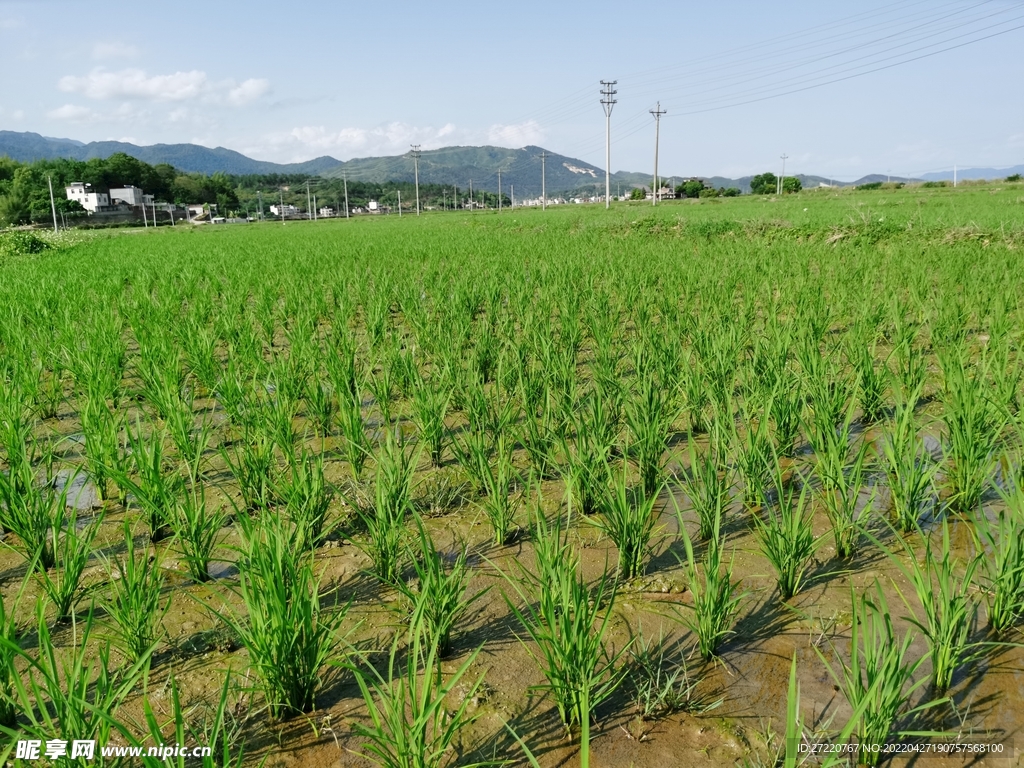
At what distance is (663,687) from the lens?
164 cm

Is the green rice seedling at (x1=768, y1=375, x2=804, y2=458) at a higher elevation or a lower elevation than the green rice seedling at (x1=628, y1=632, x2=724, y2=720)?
higher

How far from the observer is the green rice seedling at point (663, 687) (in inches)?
61.9

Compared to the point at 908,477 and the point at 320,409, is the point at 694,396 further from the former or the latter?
the point at 320,409

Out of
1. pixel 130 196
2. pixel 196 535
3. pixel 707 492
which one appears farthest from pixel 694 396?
pixel 130 196

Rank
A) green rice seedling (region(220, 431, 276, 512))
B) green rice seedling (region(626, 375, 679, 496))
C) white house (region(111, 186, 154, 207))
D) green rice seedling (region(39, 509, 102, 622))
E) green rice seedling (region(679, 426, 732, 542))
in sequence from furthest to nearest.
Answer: white house (region(111, 186, 154, 207)) < green rice seedling (region(626, 375, 679, 496)) < green rice seedling (region(220, 431, 276, 512)) < green rice seedling (region(679, 426, 732, 542)) < green rice seedling (region(39, 509, 102, 622))

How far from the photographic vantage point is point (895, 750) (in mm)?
1429

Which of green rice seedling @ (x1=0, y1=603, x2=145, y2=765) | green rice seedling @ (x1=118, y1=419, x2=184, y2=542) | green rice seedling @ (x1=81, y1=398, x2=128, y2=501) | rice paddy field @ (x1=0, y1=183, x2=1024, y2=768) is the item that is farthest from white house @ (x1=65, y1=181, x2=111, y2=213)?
green rice seedling @ (x1=0, y1=603, x2=145, y2=765)

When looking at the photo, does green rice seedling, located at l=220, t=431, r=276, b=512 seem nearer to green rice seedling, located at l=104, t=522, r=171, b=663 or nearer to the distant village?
green rice seedling, located at l=104, t=522, r=171, b=663

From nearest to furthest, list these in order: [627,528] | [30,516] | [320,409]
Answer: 1. [627,528]
2. [30,516]
3. [320,409]

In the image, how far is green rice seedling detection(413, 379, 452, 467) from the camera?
3002 millimetres

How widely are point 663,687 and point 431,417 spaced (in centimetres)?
169

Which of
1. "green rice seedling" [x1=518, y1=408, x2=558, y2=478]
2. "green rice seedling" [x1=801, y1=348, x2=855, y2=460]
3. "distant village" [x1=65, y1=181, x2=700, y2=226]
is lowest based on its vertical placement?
"green rice seedling" [x1=518, y1=408, x2=558, y2=478]

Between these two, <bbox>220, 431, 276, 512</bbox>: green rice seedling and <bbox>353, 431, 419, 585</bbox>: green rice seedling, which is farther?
<bbox>220, 431, 276, 512</bbox>: green rice seedling

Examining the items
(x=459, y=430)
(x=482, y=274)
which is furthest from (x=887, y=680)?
(x=482, y=274)
